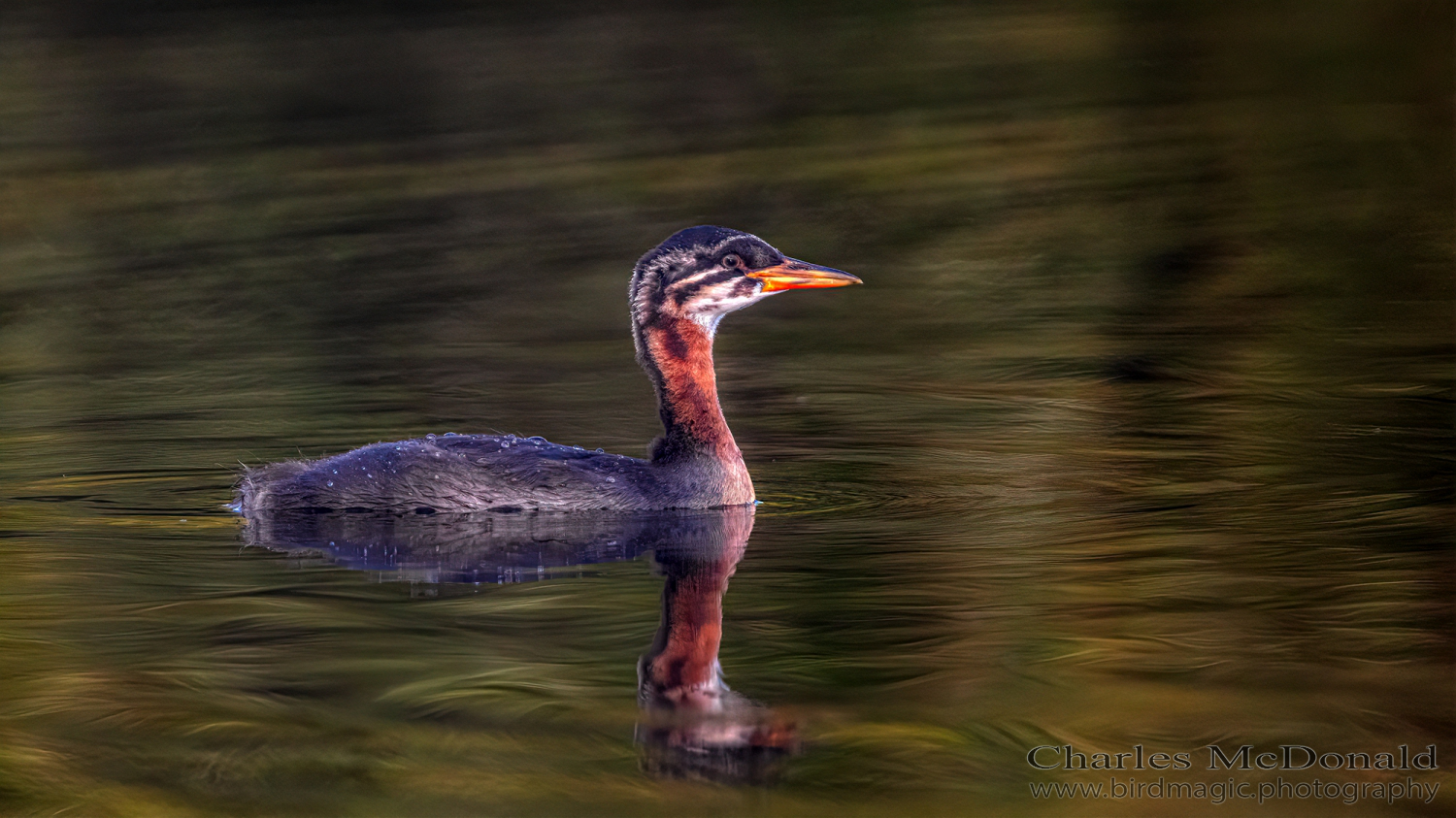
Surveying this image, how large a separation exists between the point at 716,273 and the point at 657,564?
71.6 inches

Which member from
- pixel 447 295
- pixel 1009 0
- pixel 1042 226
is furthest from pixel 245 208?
pixel 1009 0

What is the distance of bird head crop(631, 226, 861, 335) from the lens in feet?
35.2

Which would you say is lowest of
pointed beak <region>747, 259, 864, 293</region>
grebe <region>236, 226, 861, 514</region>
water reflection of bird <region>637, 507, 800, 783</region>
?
water reflection of bird <region>637, 507, 800, 783</region>

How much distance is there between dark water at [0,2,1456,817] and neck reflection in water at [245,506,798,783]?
4 centimetres

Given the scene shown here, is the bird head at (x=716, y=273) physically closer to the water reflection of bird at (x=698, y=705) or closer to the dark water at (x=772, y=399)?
the dark water at (x=772, y=399)

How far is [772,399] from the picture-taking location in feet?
43.8

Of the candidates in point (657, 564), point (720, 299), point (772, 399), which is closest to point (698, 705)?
point (657, 564)

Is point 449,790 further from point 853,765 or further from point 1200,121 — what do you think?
point 1200,121

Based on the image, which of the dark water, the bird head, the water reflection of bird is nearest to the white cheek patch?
the bird head

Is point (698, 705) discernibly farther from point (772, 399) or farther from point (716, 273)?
point (772, 399)

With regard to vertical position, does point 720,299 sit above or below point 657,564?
above

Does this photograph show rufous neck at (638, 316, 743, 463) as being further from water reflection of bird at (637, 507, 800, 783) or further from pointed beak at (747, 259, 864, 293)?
water reflection of bird at (637, 507, 800, 783)

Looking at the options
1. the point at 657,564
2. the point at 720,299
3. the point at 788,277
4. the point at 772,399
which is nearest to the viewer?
the point at 657,564

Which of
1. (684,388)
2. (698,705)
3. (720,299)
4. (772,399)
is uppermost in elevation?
(720,299)
